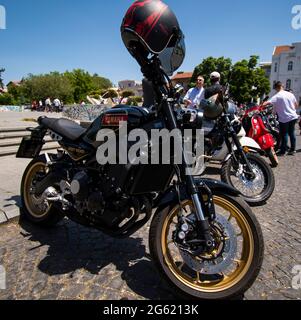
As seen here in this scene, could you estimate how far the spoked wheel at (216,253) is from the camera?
218cm

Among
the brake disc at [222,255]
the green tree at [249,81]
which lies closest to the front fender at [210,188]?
the brake disc at [222,255]

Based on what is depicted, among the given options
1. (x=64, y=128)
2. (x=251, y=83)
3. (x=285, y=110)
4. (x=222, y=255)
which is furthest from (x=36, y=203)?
(x=251, y=83)

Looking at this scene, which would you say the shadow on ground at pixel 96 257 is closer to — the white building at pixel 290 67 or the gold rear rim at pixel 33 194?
the gold rear rim at pixel 33 194

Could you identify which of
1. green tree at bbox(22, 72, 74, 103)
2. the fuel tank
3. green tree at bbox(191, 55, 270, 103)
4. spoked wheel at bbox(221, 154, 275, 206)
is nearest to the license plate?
the fuel tank

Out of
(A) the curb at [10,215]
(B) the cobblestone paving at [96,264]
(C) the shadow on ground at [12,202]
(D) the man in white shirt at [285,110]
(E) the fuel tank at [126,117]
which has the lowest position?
(B) the cobblestone paving at [96,264]

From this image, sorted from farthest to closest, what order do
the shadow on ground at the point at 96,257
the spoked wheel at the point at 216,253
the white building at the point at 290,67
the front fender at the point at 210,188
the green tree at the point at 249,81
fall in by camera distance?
the white building at the point at 290,67 → the green tree at the point at 249,81 → the shadow on ground at the point at 96,257 → the front fender at the point at 210,188 → the spoked wheel at the point at 216,253

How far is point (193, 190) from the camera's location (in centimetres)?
221

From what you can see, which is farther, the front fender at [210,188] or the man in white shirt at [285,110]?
the man in white shirt at [285,110]

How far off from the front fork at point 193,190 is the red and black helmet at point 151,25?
0.44 m

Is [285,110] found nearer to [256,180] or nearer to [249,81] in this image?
[256,180]

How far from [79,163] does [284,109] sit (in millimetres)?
7017

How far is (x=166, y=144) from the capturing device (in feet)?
7.67
